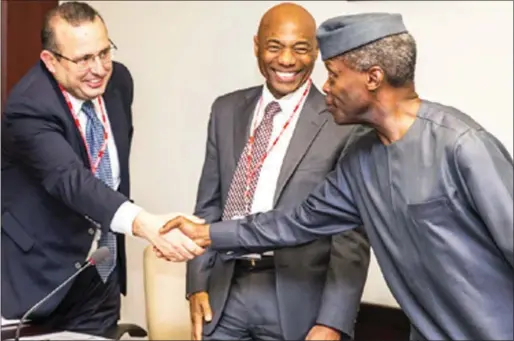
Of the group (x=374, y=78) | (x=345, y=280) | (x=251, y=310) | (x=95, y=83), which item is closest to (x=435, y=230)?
(x=374, y=78)

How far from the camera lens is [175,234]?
2639 millimetres

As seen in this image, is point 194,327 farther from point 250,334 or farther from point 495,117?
point 495,117

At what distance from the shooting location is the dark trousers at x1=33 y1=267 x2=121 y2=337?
10.2 feet

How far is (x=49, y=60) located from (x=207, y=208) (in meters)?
0.75

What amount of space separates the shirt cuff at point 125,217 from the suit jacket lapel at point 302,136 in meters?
0.48

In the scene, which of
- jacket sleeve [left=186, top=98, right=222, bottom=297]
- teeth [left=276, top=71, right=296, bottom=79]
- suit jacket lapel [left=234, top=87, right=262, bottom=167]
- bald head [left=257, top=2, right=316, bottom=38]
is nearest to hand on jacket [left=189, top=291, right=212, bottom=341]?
jacket sleeve [left=186, top=98, right=222, bottom=297]

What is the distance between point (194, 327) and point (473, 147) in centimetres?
117

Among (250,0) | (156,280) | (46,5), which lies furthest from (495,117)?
(46,5)

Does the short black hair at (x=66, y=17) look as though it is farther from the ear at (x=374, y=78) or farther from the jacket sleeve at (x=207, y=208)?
the ear at (x=374, y=78)

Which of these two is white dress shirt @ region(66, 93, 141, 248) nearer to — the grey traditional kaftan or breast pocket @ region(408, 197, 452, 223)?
the grey traditional kaftan

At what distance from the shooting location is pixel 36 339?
2.82 m

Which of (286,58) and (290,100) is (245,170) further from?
(286,58)

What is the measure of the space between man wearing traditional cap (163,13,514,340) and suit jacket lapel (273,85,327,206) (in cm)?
36

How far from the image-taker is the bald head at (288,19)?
8.87ft
